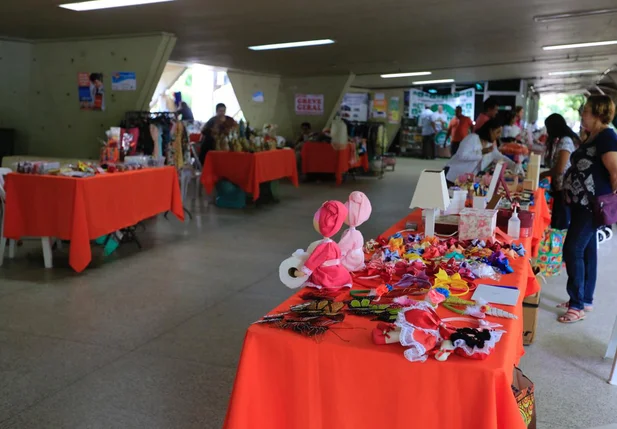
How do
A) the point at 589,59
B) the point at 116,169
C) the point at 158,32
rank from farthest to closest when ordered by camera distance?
1. the point at 589,59
2. the point at 158,32
3. the point at 116,169

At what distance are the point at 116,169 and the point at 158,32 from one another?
282 centimetres

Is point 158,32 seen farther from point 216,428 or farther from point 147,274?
point 216,428

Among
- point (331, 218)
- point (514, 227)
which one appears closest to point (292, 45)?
point (514, 227)

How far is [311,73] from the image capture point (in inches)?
496

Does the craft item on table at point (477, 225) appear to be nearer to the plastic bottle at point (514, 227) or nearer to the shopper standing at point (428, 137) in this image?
the plastic bottle at point (514, 227)

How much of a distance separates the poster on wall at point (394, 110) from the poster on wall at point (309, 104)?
7837 millimetres

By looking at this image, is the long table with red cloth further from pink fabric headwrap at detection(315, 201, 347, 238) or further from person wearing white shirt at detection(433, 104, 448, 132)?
person wearing white shirt at detection(433, 104, 448, 132)

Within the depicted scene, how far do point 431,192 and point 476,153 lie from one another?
2448mm

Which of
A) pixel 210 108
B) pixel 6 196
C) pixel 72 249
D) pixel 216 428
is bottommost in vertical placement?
pixel 216 428

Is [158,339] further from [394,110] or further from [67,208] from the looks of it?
[394,110]

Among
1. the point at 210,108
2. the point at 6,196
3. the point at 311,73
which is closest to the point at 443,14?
the point at 6,196

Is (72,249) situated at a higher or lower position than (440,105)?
lower

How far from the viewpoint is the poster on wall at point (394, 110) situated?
2020cm

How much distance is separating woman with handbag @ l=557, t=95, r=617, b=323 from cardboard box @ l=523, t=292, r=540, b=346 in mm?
593
